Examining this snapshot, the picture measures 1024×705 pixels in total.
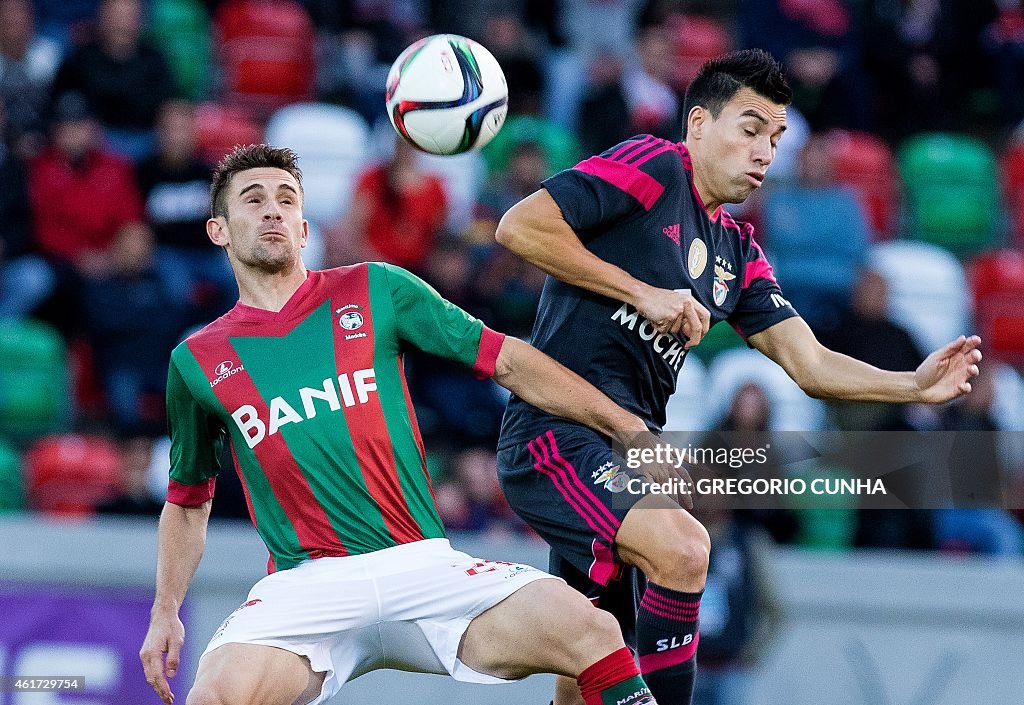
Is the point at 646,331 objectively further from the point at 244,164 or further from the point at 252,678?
the point at 252,678

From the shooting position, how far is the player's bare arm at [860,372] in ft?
17.8

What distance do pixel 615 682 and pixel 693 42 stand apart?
851 cm

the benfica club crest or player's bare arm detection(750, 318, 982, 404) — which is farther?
the benfica club crest

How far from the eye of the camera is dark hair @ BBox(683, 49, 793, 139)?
535cm

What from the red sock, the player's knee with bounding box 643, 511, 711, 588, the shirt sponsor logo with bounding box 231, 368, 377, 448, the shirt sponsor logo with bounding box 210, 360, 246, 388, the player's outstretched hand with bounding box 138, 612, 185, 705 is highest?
the shirt sponsor logo with bounding box 210, 360, 246, 388

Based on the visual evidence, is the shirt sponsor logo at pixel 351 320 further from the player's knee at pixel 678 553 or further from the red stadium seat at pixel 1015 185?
the red stadium seat at pixel 1015 185

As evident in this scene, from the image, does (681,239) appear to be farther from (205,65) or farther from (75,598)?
(205,65)

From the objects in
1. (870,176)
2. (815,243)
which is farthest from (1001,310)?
(870,176)

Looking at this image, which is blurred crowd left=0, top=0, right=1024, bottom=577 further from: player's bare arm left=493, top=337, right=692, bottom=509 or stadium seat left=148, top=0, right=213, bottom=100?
player's bare arm left=493, top=337, right=692, bottom=509

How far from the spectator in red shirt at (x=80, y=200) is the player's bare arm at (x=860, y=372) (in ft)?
18.2

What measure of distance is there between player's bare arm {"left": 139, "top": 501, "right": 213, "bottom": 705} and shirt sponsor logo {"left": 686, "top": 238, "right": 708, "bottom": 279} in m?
1.95

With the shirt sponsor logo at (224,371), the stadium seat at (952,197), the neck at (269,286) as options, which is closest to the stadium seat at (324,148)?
the stadium seat at (952,197)

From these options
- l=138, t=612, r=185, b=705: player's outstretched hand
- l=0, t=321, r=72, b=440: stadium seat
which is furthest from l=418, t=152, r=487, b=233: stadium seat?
l=138, t=612, r=185, b=705: player's outstretched hand

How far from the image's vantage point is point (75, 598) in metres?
7.78
